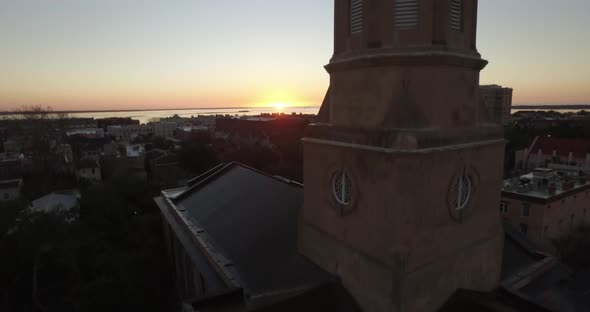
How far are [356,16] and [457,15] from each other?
79.3 inches

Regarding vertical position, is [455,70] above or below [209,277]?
above

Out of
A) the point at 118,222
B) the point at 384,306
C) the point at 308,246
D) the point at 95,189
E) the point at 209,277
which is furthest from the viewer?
the point at 95,189

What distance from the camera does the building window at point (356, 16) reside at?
6.89 metres

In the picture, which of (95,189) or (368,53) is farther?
(95,189)

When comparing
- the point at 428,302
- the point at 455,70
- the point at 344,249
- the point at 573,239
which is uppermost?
the point at 455,70

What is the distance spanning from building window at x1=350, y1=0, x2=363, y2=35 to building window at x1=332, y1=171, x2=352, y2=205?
9.94 feet

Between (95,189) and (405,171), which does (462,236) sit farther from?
(95,189)

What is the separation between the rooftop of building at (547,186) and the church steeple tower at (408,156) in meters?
26.0

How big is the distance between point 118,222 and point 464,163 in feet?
72.6

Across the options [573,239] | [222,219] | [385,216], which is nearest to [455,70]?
[385,216]

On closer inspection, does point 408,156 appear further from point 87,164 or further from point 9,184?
point 87,164

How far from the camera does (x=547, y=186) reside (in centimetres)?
3023

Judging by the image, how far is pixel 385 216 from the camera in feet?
20.1

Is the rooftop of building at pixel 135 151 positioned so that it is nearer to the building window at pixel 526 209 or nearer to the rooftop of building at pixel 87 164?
the rooftop of building at pixel 87 164
